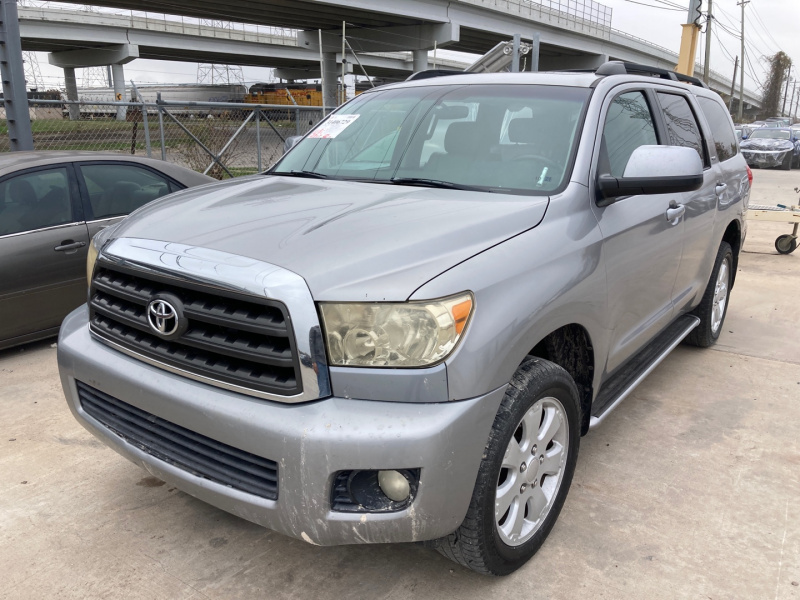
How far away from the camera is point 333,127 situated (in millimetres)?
3766

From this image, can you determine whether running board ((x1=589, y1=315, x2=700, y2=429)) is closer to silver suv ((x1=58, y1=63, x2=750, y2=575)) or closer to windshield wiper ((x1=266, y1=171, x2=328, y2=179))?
silver suv ((x1=58, y1=63, x2=750, y2=575))

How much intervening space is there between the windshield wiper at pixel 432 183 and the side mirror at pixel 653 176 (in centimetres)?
53

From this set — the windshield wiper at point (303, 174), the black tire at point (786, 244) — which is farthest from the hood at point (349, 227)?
the black tire at point (786, 244)

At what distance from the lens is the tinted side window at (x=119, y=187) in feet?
16.8

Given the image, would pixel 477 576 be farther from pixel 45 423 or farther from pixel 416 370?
pixel 45 423

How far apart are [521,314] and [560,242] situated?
1.48 ft

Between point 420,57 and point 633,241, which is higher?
point 420,57

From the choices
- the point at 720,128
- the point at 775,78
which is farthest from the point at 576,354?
the point at 775,78

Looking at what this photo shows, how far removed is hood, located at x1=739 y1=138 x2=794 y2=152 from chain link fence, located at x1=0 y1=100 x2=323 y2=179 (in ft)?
67.9

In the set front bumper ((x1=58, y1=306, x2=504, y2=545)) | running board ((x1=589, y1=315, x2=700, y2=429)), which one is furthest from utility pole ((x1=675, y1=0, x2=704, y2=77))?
front bumper ((x1=58, y1=306, x2=504, y2=545))

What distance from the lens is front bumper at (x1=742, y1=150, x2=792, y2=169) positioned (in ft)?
83.2

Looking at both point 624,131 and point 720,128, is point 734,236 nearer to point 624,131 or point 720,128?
point 720,128

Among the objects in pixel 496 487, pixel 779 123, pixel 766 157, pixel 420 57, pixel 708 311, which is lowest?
pixel 766 157

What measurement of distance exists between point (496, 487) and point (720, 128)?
145 inches
